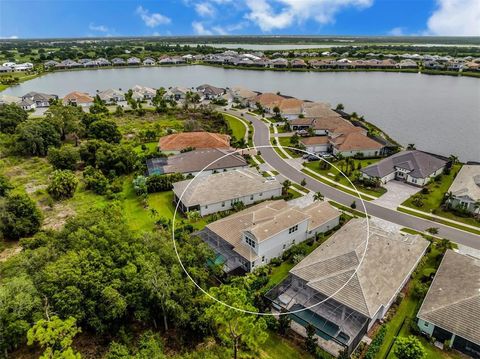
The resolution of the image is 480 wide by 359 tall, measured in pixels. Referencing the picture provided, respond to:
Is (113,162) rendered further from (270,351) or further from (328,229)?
(270,351)

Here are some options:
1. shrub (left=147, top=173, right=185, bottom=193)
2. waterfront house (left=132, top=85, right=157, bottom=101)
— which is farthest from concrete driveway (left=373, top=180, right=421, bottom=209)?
waterfront house (left=132, top=85, right=157, bottom=101)

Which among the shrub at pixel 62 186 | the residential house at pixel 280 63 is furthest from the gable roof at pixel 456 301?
the residential house at pixel 280 63

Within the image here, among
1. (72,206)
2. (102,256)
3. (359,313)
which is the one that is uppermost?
(102,256)

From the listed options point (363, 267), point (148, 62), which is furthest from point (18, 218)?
point (148, 62)

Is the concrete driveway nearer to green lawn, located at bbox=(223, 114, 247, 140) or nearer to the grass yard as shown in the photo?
the grass yard

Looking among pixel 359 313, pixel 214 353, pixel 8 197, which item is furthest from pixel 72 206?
pixel 359 313

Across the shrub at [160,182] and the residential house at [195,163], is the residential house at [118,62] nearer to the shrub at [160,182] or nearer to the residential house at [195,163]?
the residential house at [195,163]
